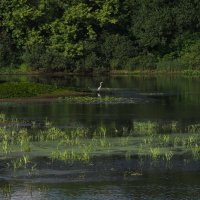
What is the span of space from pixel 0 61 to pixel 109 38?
13.3 meters

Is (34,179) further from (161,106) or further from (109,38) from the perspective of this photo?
(109,38)

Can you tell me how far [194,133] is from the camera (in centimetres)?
3052

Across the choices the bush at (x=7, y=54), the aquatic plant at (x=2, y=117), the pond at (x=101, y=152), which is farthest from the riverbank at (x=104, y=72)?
the aquatic plant at (x=2, y=117)

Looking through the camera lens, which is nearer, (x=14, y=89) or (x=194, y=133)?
(x=194, y=133)

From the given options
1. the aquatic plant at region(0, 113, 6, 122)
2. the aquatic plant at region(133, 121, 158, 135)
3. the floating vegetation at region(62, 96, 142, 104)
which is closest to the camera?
the aquatic plant at region(133, 121, 158, 135)

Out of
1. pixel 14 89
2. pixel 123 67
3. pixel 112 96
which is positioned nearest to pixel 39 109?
pixel 14 89

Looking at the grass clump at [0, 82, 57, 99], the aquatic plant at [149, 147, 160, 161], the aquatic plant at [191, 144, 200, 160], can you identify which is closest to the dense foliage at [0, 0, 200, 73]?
the grass clump at [0, 82, 57, 99]

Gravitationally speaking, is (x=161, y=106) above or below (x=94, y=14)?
below

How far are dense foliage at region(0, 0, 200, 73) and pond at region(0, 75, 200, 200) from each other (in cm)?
4498

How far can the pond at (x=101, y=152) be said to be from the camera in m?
20.3

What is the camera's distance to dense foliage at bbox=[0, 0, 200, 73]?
8825 cm

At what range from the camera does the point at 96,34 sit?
9175 centimetres

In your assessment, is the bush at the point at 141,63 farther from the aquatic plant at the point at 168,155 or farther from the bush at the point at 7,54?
the aquatic plant at the point at 168,155

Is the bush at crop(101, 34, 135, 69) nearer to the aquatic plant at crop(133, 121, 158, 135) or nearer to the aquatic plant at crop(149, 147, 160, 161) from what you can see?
the aquatic plant at crop(133, 121, 158, 135)
